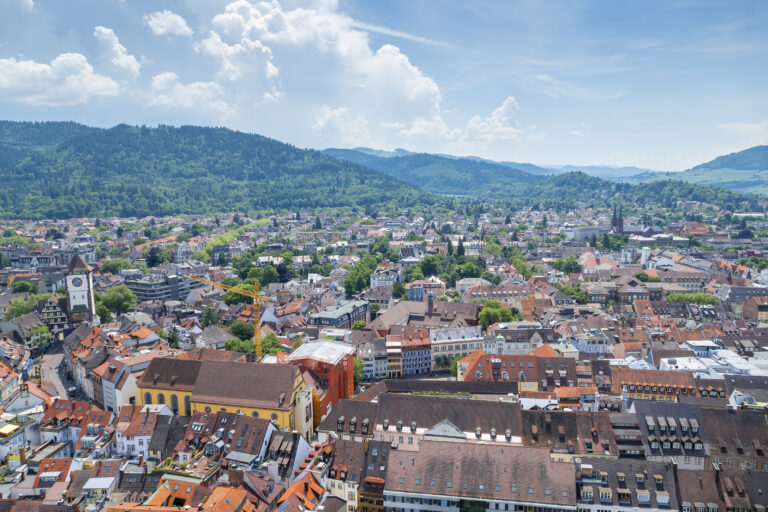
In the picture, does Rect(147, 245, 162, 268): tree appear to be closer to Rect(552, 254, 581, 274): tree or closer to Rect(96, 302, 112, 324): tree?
Rect(96, 302, 112, 324): tree

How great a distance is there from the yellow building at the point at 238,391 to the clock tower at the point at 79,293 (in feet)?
141

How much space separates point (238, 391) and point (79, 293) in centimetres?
5312

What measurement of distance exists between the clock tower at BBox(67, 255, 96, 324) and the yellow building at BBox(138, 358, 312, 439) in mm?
42929

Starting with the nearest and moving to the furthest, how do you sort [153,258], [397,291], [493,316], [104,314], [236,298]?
[493,316], [104,314], [236,298], [397,291], [153,258]

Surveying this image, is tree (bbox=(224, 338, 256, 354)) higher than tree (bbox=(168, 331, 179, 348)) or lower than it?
higher

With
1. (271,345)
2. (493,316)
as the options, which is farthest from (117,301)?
(493,316)

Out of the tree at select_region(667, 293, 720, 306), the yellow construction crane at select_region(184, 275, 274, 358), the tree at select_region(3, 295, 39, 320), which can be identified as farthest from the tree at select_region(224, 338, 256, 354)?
the tree at select_region(667, 293, 720, 306)

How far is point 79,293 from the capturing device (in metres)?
95.6

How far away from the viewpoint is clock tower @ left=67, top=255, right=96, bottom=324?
95.4 m

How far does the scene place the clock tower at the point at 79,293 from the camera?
9544 cm

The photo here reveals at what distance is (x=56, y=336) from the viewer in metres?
94.6

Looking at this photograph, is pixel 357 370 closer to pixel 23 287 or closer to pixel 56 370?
pixel 56 370

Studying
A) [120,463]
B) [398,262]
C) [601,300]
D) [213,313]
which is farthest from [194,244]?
[120,463]

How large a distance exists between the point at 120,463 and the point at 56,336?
53392mm
